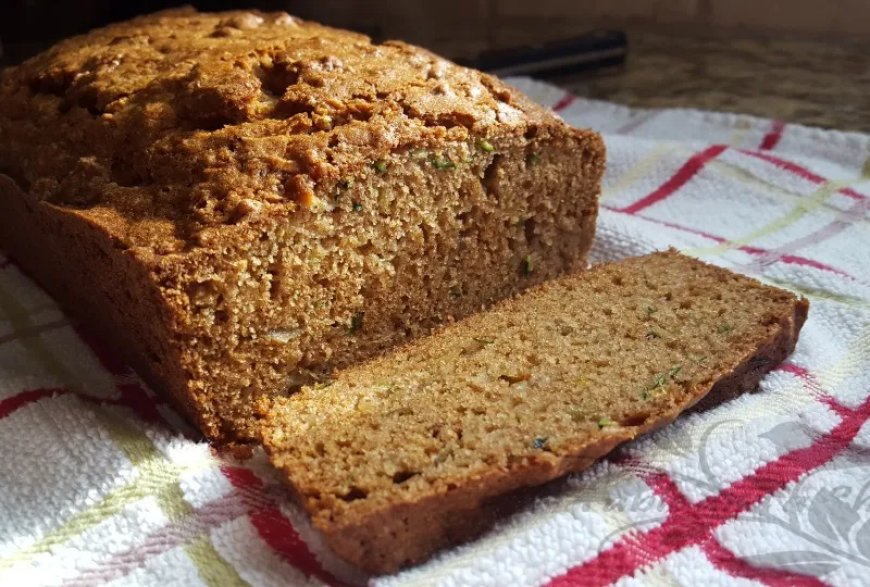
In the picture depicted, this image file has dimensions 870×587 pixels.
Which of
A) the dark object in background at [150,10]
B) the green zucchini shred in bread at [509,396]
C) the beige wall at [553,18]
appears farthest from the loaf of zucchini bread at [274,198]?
the beige wall at [553,18]

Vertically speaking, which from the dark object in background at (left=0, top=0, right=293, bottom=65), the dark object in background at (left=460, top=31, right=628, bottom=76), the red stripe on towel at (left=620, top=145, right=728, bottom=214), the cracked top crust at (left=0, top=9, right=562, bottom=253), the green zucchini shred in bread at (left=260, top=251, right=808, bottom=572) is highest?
the cracked top crust at (left=0, top=9, right=562, bottom=253)

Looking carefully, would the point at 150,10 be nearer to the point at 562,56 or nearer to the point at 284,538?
the point at 562,56

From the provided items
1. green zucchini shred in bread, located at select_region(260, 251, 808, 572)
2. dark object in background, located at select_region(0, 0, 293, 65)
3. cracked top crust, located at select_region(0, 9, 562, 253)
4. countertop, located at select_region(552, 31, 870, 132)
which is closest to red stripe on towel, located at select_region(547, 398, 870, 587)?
green zucchini shred in bread, located at select_region(260, 251, 808, 572)

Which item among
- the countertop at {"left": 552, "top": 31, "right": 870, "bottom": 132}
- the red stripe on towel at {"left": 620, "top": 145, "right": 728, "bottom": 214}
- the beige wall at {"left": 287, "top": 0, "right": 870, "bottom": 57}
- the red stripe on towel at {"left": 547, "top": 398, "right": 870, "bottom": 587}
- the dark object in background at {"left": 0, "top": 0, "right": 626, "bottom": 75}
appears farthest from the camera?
the dark object in background at {"left": 0, "top": 0, "right": 626, "bottom": 75}

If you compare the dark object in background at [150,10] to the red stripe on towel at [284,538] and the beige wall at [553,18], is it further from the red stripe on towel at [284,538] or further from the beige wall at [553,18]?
the red stripe on towel at [284,538]

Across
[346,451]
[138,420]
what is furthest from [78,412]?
[346,451]

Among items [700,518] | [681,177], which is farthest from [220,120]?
[681,177]

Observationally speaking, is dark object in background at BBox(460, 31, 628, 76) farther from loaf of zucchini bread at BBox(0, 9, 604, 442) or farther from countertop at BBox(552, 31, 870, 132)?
loaf of zucchini bread at BBox(0, 9, 604, 442)
